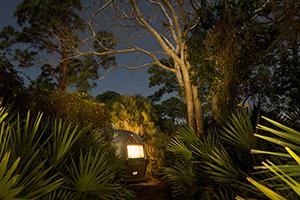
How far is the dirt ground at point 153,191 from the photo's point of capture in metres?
8.87

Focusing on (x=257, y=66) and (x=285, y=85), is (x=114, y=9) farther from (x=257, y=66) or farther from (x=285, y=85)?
(x=285, y=85)

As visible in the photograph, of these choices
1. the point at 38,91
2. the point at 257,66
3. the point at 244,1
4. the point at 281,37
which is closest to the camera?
the point at 38,91

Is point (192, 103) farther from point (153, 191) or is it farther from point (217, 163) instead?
point (217, 163)

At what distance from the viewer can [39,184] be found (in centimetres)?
307

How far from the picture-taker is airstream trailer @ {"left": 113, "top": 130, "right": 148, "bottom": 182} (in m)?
7.82

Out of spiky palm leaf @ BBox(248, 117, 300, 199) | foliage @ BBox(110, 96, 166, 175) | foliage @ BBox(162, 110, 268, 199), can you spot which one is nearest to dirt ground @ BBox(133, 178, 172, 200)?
foliage @ BBox(162, 110, 268, 199)

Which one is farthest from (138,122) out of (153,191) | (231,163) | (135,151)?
(231,163)

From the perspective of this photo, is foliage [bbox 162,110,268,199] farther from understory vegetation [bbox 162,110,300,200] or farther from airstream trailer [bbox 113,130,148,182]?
airstream trailer [bbox 113,130,148,182]

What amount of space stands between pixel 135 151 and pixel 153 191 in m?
1.93

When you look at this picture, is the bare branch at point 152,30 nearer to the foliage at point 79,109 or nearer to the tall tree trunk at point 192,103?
the tall tree trunk at point 192,103

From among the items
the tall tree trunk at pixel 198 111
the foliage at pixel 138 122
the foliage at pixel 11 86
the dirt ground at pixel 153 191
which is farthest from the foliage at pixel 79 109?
the tall tree trunk at pixel 198 111

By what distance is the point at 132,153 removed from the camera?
26.1 ft

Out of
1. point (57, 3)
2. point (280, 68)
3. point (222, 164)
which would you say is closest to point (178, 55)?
point (280, 68)

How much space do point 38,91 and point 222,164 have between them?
183 inches
